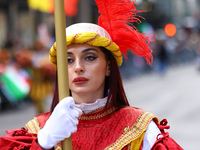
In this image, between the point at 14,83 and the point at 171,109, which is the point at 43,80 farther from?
the point at 171,109

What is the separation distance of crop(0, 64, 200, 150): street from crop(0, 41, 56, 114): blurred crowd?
42 cm

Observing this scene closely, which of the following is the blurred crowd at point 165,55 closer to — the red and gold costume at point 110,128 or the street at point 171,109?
the street at point 171,109

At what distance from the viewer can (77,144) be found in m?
2.13

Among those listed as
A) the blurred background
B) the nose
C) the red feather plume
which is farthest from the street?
the nose

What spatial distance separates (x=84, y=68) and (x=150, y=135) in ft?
1.74

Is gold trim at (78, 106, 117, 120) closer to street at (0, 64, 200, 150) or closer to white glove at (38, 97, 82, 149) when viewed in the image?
white glove at (38, 97, 82, 149)

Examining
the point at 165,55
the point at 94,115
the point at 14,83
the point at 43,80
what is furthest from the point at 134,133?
the point at 165,55

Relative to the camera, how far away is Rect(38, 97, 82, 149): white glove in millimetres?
1788

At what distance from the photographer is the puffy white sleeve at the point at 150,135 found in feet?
6.84

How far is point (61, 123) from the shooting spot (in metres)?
1.80

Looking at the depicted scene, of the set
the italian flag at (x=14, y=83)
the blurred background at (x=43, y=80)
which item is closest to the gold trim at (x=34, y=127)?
the blurred background at (x=43, y=80)

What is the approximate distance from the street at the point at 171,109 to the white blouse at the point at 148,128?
374 cm

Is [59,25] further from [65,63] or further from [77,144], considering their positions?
[77,144]

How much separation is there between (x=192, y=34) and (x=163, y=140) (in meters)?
39.6
